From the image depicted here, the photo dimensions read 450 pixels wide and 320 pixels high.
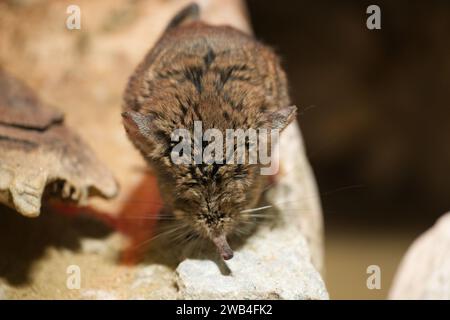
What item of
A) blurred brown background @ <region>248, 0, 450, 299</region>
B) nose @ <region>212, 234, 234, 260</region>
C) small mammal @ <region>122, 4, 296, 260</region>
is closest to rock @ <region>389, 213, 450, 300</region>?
small mammal @ <region>122, 4, 296, 260</region>

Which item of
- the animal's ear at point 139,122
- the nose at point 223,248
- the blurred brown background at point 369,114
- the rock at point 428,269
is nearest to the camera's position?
the animal's ear at point 139,122

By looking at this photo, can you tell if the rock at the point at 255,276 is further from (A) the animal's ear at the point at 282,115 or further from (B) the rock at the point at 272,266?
(A) the animal's ear at the point at 282,115

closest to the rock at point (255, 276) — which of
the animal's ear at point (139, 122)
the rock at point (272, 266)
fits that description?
the rock at point (272, 266)

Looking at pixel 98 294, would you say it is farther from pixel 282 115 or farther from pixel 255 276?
pixel 282 115

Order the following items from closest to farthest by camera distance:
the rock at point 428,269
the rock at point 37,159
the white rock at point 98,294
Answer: the rock at point 37,159
the white rock at point 98,294
the rock at point 428,269

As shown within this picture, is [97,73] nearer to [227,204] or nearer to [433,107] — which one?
[227,204]

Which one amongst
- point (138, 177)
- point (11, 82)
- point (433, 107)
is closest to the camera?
point (11, 82)

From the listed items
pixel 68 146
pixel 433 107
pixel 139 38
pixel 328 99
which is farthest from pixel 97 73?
pixel 433 107
